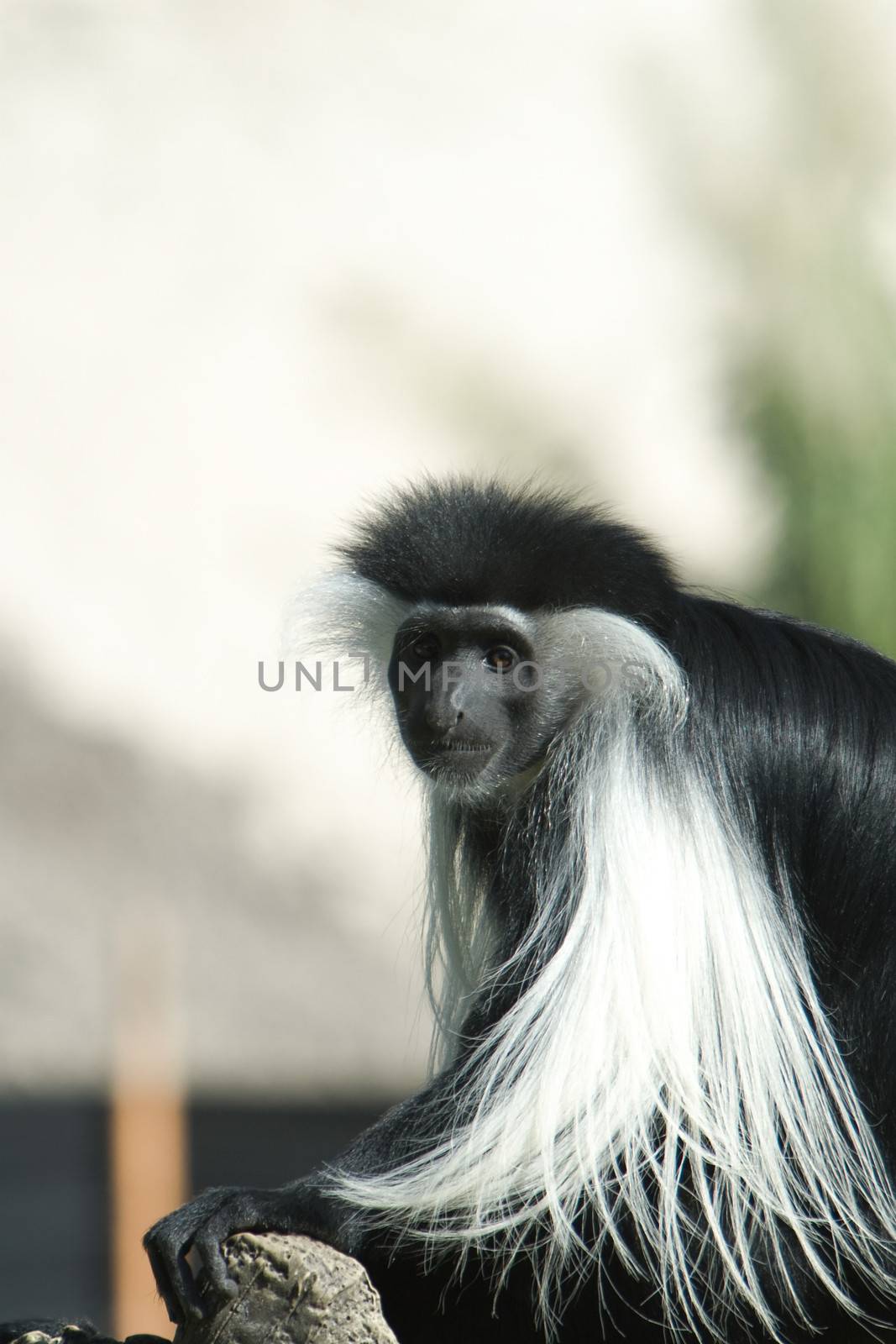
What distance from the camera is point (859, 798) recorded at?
195cm

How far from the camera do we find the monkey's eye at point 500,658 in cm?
214

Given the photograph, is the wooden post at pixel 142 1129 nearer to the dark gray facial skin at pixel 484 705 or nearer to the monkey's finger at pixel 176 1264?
the dark gray facial skin at pixel 484 705

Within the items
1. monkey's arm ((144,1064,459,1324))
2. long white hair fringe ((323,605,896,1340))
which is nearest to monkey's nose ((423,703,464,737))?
long white hair fringe ((323,605,896,1340))

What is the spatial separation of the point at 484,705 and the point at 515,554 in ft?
0.65

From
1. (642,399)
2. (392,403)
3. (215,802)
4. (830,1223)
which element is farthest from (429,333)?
(830,1223)

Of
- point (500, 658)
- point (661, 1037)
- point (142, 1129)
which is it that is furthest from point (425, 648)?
point (142, 1129)

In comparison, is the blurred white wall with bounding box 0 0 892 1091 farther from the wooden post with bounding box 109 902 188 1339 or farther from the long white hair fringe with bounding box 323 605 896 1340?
the long white hair fringe with bounding box 323 605 896 1340

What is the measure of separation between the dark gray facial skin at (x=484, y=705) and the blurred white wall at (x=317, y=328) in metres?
3.94

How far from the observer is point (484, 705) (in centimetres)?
215

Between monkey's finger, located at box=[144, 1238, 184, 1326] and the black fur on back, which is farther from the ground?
the black fur on back

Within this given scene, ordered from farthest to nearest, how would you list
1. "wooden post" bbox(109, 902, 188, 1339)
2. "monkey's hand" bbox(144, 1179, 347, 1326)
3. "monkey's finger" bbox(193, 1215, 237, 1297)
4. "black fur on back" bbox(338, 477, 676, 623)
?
1. "wooden post" bbox(109, 902, 188, 1339)
2. "black fur on back" bbox(338, 477, 676, 623)
3. "monkey's hand" bbox(144, 1179, 347, 1326)
4. "monkey's finger" bbox(193, 1215, 237, 1297)

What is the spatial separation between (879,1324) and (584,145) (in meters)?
6.40

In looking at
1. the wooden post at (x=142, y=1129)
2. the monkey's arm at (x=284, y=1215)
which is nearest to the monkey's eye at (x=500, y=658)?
the monkey's arm at (x=284, y=1215)

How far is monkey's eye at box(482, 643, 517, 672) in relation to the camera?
214cm
